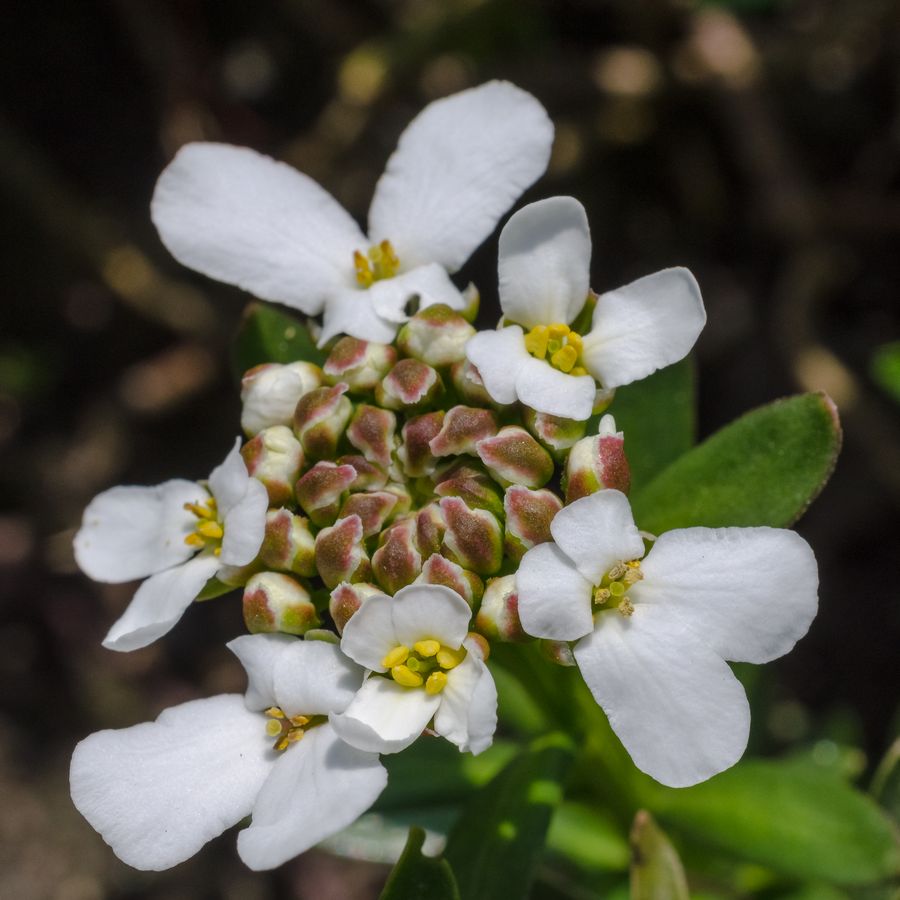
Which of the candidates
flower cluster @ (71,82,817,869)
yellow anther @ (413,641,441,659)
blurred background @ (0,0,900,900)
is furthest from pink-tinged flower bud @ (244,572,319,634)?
blurred background @ (0,0,900,900)

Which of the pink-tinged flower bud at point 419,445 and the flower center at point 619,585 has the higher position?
the pink-tinged flower bud at point 419,445

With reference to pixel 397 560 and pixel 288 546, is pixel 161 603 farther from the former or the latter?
pixel 397 560

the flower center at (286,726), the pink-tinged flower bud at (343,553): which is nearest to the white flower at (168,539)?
the pink-tinged flower bud at (343,553)

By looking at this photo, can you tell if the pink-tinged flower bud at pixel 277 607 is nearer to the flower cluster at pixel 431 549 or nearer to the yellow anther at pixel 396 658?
the flower cluster at pixel 431 549

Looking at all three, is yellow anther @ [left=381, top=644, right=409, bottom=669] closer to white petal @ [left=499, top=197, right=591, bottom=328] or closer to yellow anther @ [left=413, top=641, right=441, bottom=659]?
yellow anther @ [left=413, top=641, right=441, bottom=659]

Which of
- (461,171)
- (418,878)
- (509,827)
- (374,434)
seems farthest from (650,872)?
(461,171)

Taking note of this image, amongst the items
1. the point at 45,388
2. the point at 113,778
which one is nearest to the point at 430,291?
the point at 113,778
